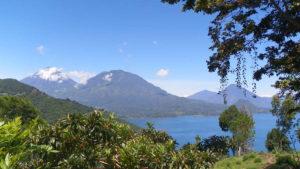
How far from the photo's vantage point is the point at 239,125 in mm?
80625

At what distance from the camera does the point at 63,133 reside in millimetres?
18000

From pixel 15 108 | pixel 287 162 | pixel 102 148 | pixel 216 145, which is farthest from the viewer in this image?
pixel 15 108

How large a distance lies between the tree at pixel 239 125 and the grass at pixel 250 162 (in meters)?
42.5

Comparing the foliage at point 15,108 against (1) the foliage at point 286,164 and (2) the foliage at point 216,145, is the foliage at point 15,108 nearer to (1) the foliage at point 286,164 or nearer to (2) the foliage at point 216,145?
(1) the foliage at point 286,164

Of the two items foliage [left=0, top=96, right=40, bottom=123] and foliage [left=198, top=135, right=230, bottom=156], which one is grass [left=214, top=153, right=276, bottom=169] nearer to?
foliage [left=198, top=135, right=230, bottom=156]

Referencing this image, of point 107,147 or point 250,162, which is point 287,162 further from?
point 107,147

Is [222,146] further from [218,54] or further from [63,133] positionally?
[63,133]

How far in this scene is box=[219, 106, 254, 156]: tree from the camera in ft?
265

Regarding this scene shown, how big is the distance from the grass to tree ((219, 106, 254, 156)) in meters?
42.5

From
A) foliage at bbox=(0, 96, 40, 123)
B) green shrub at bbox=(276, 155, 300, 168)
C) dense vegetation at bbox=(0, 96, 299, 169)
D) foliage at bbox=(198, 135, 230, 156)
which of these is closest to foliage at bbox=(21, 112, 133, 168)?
dense vegetation at bbox=(0, 96, 299, 169)

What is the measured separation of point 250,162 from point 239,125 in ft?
Result: 150

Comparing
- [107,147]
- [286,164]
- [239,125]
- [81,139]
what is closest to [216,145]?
[107,147]

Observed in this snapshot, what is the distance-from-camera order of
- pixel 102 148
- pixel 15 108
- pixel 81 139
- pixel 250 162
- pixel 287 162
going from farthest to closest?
pixel 15 108
pixel 250 162
pixel 287 162
pixel 102 148
pixel 81 139

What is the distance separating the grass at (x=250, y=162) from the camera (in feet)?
109
